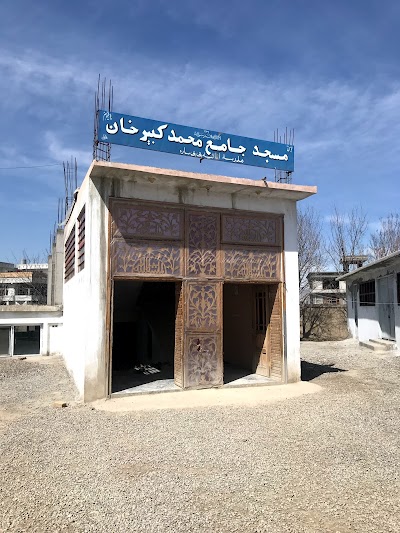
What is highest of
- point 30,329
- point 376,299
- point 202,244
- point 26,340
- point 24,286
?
point 24,286

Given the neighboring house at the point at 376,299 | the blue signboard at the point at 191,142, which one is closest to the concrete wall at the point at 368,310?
the neighboring house at the point at 376,299

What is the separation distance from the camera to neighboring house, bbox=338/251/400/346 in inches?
618

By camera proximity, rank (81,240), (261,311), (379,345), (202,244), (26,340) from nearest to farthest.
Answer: (202,244)
(81,240)
(261,311)
(26,340)
(379,345)

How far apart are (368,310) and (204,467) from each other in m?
16.0

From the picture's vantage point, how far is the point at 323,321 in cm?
2555

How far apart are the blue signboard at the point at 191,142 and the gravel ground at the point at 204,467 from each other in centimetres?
548

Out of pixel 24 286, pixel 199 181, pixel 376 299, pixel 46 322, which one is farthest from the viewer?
pixel 24 286

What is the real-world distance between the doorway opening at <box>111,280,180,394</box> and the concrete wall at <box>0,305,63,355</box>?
2.99 meters

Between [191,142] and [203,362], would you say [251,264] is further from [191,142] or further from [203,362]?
[191,142]

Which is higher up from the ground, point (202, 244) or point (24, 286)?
point (24, 286)

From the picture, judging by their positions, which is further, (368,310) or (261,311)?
(368,310)

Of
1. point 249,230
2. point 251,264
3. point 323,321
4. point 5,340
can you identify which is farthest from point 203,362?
point 323,321

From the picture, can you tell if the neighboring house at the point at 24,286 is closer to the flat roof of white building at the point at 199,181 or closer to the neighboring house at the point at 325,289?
the neighboring house at the point at 325,289

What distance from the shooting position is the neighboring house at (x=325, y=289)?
28.5 meters
